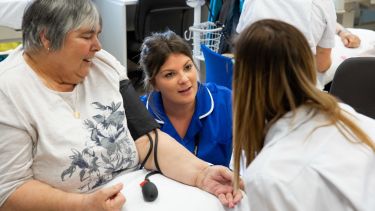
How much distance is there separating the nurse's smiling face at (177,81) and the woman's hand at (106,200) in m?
0.56

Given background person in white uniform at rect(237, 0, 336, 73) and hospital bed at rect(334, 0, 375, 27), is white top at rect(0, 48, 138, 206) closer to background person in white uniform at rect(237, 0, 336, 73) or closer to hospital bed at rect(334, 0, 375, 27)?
background person in white uniform at rect(237, 0, 336, 73)

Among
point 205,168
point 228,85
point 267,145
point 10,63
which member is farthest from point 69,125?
point 228,85

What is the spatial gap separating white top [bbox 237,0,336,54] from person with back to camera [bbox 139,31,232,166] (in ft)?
1.37

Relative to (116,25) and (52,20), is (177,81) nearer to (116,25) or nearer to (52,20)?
(52,20)

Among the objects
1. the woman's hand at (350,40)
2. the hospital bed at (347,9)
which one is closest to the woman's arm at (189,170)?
the woman's hand at (350,40)

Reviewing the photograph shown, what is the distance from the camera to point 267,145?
0.95 meters

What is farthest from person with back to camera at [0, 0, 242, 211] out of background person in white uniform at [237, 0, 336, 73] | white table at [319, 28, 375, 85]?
white table at [319, 28, 375, 85]

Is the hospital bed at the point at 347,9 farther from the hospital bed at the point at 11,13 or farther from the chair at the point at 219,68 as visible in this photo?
the hospital bed at the point at 11,13

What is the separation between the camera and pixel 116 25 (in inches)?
138

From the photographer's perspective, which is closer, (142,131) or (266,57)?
(266,57)

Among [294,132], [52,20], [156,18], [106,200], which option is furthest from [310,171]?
[156,18]

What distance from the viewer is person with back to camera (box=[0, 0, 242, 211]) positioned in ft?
4.08

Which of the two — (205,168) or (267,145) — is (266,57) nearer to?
(267,145)

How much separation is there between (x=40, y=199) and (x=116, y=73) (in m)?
0.48
